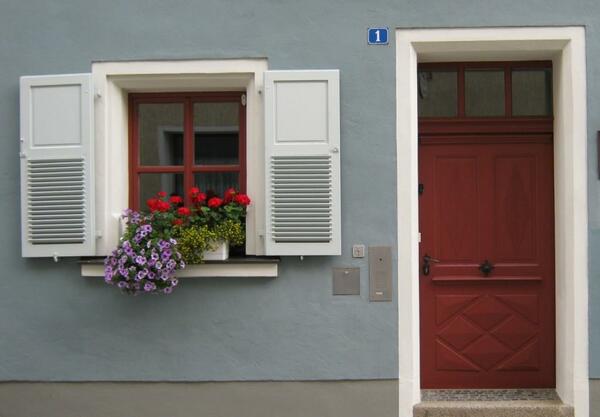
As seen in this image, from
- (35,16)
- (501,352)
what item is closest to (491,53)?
(501,352)

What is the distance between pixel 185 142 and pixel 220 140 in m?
0.28

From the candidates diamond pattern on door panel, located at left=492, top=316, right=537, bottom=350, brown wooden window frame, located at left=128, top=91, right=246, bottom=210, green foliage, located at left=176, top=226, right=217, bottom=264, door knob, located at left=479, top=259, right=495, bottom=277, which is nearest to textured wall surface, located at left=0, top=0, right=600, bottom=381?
green foliage, located at left=176, top=226, right=217, bottom=264

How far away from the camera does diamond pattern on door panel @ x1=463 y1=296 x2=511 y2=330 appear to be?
223 inches

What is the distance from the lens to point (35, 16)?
541cm

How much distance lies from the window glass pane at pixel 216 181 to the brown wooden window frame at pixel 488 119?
5.06ft

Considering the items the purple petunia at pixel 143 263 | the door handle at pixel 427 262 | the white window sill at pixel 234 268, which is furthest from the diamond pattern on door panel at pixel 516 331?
the purple petunia at pixel 143 263

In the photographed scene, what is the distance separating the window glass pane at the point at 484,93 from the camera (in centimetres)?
567

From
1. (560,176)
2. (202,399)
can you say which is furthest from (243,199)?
(560,176)

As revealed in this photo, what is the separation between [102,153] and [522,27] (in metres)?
3.29

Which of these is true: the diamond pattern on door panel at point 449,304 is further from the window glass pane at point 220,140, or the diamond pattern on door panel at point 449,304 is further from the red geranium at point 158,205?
the red geranium at point 158,205

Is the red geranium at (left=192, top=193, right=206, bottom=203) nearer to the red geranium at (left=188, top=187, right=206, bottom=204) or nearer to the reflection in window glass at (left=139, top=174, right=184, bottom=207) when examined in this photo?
the red geranium at (left=188, top=187, right=206, bottom=204)

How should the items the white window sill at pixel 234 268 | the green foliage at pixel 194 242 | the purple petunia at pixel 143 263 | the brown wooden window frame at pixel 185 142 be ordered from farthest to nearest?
the brown wooden window frame at pixel 185 142 → the white window sill at pixel 234 268 → the green foliage at pixel 194 242 → the purple petunia at pixel 143 263

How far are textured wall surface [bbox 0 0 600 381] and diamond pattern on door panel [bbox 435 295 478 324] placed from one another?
55 centimetres

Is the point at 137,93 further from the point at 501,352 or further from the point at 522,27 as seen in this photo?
the point at 501,352
